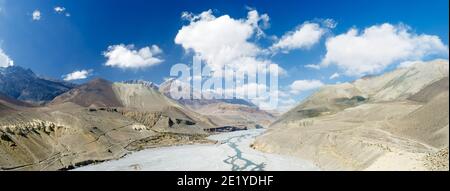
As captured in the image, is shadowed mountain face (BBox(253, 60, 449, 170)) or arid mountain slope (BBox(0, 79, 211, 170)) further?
arid mountain slope (BBox(0, 79, 211, 170))

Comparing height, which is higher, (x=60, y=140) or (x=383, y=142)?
(x=60, y=140)

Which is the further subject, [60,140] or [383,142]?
[60,140]

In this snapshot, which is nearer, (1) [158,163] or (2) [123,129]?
(1) [158,163]

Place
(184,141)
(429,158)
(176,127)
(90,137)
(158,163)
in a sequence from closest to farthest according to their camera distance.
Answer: (429,158), (158,163), (90,137), (184,141), (176,127)

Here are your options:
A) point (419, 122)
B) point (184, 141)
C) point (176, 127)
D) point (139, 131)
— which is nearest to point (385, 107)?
point (419, 122)

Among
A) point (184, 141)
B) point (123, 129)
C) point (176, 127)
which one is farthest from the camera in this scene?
point (176, 127)

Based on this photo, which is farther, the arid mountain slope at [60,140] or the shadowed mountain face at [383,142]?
the arid mountain slope at [60,140]

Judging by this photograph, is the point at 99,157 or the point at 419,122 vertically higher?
the point at 419,122

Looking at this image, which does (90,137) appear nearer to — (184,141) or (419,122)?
(184,141)
